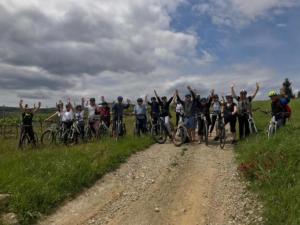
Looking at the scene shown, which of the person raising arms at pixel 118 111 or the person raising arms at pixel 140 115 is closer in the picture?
the person raising arms at pixel 118 111

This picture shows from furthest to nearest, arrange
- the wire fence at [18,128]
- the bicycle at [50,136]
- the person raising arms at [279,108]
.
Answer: the wire fence at [18,128] < the bicycle at [50,136] < the person raising arms at [279,108]

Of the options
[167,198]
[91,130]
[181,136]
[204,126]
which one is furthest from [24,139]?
[167,198]

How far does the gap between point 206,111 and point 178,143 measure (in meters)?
2.59

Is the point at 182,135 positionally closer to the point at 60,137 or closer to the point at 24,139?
the point at 60,137

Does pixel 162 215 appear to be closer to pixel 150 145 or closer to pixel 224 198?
pixel 224 198

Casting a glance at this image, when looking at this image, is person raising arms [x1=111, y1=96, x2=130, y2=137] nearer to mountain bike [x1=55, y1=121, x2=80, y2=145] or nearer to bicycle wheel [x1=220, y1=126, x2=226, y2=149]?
mountain bike [x1=55, y1=121, x2=80, y2=145]

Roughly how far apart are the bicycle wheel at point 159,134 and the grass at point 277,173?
4.75m

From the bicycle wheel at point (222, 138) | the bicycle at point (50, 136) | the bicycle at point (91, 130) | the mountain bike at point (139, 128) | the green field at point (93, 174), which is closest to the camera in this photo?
the green field at point (93, 174)

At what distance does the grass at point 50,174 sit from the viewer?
8838mm

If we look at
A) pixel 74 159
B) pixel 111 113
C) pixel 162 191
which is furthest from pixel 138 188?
pixel 111 113

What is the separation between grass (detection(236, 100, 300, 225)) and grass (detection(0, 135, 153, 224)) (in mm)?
4215

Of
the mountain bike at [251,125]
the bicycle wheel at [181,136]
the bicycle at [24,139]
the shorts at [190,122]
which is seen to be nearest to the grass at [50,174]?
the bicycle wheel at [181,136]

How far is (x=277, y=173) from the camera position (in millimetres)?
9625

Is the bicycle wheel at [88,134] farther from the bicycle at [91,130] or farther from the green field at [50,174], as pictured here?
the green field at [50,174]
